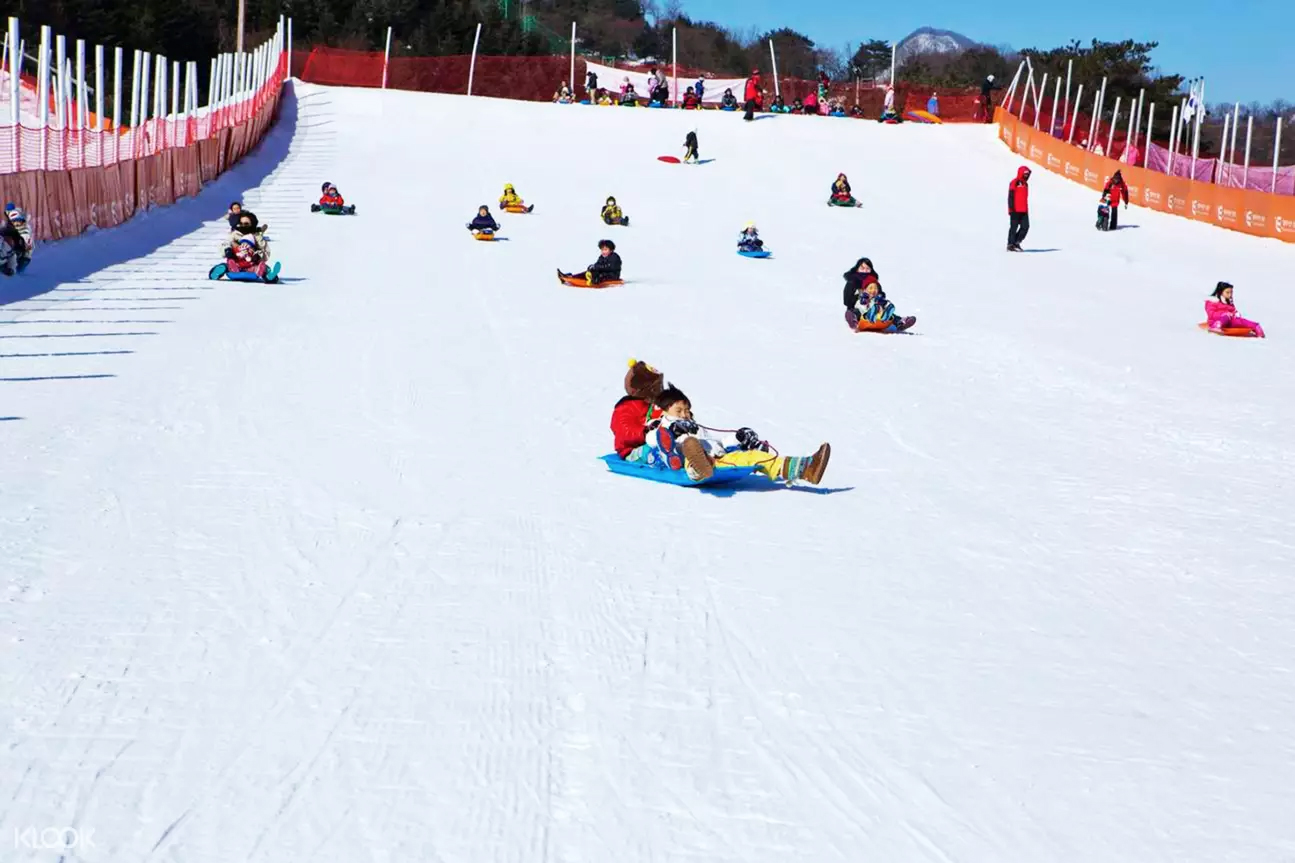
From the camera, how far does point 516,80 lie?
174ft

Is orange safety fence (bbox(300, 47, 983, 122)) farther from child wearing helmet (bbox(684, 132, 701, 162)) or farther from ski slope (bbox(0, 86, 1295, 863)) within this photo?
ski slope (bbox(0, 86, 1295, 863))

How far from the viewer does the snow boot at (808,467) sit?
7801 mm

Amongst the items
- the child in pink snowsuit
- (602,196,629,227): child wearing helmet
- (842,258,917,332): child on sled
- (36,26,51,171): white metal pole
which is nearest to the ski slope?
the child in pink snowsuit

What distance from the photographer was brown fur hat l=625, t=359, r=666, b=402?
8.52 meters

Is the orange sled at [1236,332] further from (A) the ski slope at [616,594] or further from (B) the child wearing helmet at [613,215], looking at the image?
(B) the child wearing helmet at [613,215]

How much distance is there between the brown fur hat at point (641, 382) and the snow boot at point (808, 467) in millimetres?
1020

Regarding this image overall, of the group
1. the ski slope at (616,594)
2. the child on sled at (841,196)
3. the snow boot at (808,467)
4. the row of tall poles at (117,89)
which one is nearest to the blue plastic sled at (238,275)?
the ski slope at (616,594)

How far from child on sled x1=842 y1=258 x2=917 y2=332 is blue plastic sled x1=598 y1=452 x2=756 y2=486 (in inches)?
275

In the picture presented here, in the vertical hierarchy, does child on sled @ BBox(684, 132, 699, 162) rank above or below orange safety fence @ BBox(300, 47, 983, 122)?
below

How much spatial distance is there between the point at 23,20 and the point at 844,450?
44.0 m

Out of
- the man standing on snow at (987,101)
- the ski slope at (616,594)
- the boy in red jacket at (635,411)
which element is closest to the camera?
the ski slope at (616,594)

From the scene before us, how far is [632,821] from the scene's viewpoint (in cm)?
393

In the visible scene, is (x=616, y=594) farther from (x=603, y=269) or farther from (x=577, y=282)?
(x=603, y=269)

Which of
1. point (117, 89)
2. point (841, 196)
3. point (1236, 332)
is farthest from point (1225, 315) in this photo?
point (117, 89)
